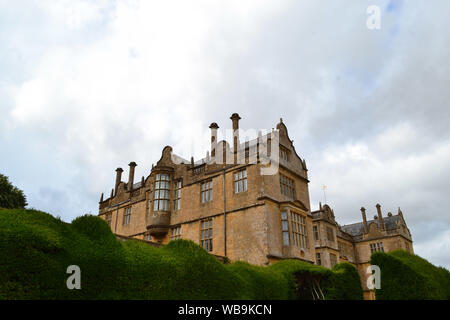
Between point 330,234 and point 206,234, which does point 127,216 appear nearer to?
point 206,234

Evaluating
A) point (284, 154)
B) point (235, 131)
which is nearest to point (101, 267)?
point (235, 131)

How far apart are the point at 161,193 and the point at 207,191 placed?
13.9ft

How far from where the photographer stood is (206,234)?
22188mm

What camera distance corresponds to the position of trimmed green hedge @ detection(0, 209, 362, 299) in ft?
19.6

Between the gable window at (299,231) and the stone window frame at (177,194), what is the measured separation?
8706 millimetres

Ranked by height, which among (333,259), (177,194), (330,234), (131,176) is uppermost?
(131,176)

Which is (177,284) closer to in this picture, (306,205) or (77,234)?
(77,234)

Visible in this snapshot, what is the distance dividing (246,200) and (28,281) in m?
15.6

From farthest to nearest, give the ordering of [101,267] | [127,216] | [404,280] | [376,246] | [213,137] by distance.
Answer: [376,246]
[127,216]
[213,137]
[404,280]
[101,267]

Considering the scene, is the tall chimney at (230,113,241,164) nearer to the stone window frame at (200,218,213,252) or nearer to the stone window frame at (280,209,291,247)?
the stone window frame at (200,218,213,252)

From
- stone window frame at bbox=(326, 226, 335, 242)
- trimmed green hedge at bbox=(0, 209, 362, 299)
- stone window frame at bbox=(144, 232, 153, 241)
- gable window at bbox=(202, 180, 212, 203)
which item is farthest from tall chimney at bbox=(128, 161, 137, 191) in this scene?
trimmed green hedge at bbox=(0, 209, 362, 299)

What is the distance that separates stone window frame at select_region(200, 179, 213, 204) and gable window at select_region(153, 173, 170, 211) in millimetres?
3311

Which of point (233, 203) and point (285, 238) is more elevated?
point (233, 203)
